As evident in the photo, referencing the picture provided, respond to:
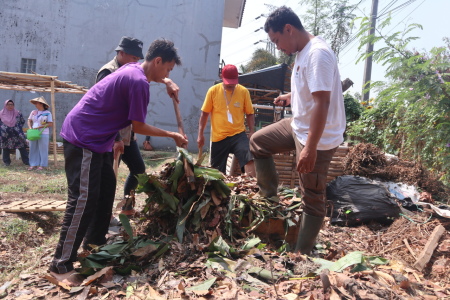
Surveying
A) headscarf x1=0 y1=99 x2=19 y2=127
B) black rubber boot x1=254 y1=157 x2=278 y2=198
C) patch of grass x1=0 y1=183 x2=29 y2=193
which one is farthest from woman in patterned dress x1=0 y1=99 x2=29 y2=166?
black rubber boot x1=254 y1=157 x2=278 y2=198

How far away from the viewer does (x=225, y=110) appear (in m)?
5.01

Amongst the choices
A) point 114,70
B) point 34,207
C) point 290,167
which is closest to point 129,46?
point 114,70

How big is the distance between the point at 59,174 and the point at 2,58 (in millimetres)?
9928

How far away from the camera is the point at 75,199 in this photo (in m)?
2.66

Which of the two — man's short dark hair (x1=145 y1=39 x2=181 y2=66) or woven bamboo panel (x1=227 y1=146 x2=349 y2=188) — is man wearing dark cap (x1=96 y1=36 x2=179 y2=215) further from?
woven bamboo panel (x1=227 y1=146 x2=349 y2=188)

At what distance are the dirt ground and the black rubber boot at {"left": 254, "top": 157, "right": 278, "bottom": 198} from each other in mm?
A: 162

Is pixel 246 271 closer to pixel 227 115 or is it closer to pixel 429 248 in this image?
pixel 429 248

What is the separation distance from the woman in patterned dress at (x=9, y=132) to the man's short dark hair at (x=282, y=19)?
9432 mm

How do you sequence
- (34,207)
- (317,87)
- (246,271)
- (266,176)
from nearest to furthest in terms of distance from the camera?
(246,271)
(317,87)
(266,176)
(34,207)

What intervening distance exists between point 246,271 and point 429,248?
7.38ft

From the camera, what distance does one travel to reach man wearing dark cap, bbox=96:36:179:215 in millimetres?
3705

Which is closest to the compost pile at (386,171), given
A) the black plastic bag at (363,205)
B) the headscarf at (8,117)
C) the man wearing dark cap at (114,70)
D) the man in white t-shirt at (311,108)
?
the black plastic bag at (363,205)

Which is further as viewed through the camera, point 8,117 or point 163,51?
point 8,117

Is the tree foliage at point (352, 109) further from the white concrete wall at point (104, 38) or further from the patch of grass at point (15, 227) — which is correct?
the patch of grass at point (15, 227)
